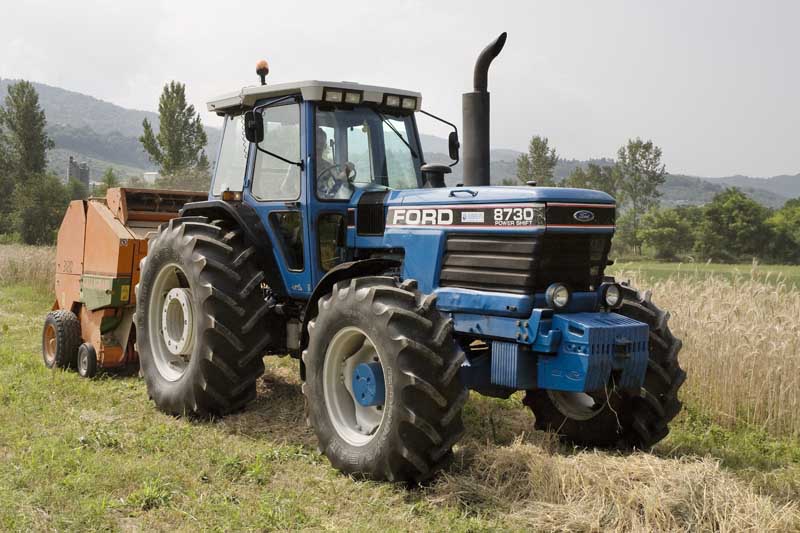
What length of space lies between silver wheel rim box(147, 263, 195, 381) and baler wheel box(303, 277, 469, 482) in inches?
68.5

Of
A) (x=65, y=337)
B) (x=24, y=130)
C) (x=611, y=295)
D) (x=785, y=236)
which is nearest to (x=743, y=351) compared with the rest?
(x=611, y=295)

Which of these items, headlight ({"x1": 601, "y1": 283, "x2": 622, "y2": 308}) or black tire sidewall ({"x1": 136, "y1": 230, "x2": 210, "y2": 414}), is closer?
headlight ({"x1": 601, "y1": 283, "x2": 622, "y2": 308})

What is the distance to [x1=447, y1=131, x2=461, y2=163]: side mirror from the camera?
6828 millimetres

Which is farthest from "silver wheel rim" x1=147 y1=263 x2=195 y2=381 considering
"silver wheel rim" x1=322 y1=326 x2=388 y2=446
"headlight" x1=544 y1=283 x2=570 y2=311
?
"headlight" x1=544 y1=283 x2=570 y2=311

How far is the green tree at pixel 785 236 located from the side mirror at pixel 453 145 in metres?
48.8

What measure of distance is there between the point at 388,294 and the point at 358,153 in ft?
6.14

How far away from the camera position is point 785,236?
168 feet

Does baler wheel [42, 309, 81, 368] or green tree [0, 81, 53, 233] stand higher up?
green tree [0, 81, 53, 233]

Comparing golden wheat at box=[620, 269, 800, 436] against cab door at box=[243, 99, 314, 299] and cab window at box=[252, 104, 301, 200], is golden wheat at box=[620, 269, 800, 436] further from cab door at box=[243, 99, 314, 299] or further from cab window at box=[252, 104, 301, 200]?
cab window at box=[252, 104, 301, 200]

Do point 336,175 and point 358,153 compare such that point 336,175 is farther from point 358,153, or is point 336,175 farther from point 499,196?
point 499,196

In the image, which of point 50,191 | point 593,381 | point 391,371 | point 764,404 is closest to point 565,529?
point 593,381

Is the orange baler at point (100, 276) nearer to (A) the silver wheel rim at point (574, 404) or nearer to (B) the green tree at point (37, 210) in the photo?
(A) the silver wheel rim at point (574, 404)

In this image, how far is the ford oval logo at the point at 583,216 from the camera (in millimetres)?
4922

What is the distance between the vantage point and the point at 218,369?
594cm
